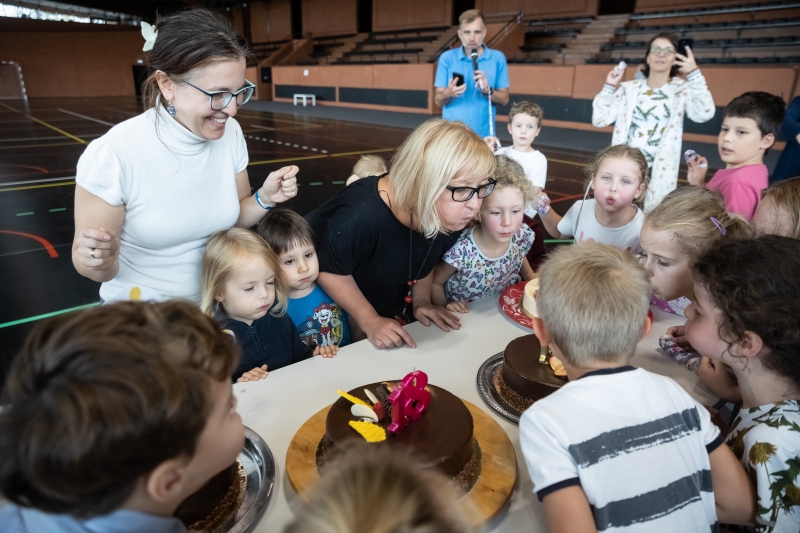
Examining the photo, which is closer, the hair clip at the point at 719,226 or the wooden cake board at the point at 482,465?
the wooden cake board at the point at 482,465

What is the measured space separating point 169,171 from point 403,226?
0.92 metres

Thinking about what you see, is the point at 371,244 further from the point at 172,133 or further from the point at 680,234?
the point at 680,234

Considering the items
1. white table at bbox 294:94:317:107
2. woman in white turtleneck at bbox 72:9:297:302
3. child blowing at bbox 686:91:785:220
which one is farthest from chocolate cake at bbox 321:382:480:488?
white table at bbox 294:94:317:107

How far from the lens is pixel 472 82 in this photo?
5.07 metres

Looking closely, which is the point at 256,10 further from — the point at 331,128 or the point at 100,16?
the point at 331,128

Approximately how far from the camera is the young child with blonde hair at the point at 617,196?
8.73ft

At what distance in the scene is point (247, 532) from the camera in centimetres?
102

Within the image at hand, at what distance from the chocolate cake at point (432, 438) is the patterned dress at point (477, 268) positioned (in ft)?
4.02

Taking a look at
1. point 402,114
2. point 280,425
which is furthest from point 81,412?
point 402,114

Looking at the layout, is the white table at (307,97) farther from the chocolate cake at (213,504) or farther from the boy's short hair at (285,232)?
the chocolate cake at (213,504)

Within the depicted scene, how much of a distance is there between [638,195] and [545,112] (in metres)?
11.9

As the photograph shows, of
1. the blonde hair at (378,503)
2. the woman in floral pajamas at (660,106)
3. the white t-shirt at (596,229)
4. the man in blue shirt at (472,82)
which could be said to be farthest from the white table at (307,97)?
the blonde hair at (378,503)

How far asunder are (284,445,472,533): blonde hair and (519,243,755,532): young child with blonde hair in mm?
423

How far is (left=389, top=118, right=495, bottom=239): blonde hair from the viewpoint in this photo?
1866mm
